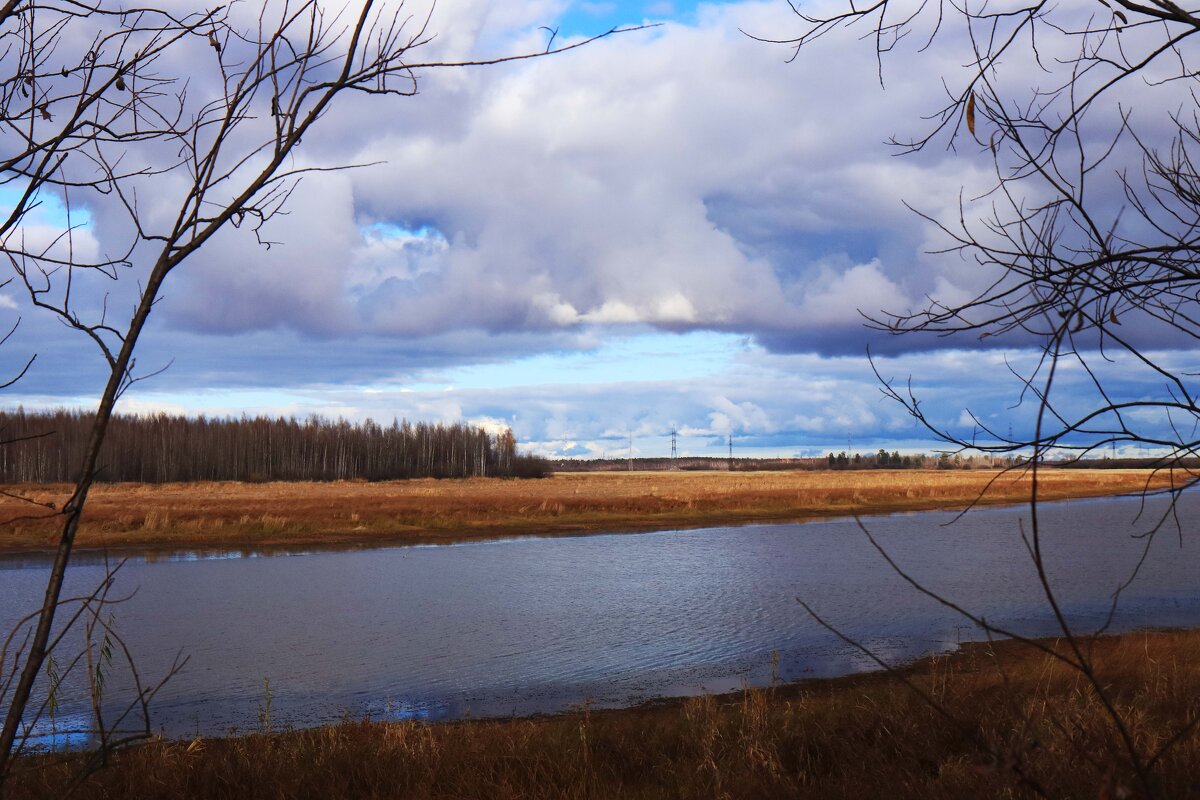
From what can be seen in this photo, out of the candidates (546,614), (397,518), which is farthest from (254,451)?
(546,614)

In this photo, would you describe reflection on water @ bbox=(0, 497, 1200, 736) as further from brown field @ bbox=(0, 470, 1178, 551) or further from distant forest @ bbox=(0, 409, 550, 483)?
distant forest @ bbox=(0, 409, 550, 483)

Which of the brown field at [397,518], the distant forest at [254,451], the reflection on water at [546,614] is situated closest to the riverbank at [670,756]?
the reflection on water at [546,614]

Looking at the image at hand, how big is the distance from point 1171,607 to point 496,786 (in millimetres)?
18789

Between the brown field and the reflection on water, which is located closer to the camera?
the reflection on water

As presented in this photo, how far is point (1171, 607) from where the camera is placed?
66.3ft

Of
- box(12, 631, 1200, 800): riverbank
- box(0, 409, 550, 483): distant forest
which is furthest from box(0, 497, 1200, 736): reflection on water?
box(0, 409, 550, 483): distant forest

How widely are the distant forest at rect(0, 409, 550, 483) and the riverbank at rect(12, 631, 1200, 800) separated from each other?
100.0 metres

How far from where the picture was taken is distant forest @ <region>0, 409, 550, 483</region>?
104 metres

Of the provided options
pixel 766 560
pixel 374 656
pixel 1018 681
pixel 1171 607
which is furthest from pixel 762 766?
pixel 766 560

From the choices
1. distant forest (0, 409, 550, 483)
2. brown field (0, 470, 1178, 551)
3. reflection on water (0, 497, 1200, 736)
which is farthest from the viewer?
distant forest (0, 409, 550, 483)

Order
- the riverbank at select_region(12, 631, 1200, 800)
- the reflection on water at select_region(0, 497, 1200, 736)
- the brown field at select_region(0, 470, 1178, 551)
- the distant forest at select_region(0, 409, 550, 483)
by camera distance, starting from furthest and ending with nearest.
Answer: the distant forest at select_region(0, 409, 550, 483), the brown field at select_region(0, 470, 1178, 551), the reflection on water at select_region(0, 497, 1200, 736), the riverbank at select_region(12, 631, 1200, 800)

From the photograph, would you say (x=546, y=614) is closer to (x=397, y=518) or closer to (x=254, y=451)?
→ (x=397, y=518)

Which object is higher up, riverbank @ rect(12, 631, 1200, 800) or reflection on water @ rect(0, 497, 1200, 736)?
riverbank @ rect(12, 631, 1200, 800)

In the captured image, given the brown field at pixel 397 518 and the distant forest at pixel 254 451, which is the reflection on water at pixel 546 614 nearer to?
the brown field at pixel 397 518
